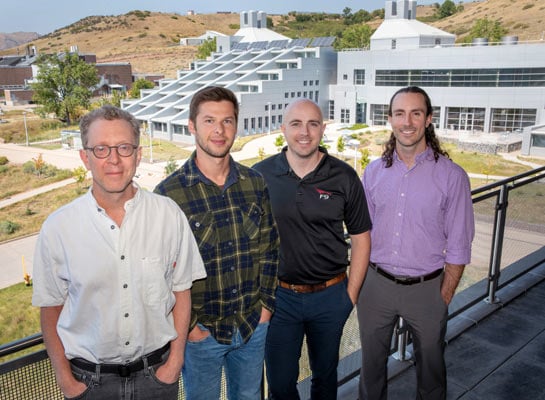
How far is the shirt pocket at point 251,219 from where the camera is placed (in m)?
2.40

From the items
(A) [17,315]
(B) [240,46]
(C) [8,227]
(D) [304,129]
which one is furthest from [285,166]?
(B) [240,46]

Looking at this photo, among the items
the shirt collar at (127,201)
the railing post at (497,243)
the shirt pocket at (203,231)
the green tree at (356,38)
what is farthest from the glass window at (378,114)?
the shirt collar at (127,201)

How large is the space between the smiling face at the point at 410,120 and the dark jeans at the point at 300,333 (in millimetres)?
946

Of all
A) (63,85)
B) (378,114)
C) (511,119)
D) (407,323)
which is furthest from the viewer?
(63,85)

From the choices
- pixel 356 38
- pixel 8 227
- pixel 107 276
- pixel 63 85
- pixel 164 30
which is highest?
pixel 164 30

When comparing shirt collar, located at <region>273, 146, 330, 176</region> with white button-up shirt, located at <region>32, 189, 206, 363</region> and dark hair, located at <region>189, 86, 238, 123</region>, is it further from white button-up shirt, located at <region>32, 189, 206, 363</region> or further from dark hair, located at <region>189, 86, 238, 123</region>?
white button-up shirt, located at <region>32, 189, 206, 363</region>

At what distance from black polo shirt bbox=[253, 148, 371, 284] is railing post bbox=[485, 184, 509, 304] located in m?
2.35

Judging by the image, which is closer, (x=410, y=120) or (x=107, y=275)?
(x=107, y=275)

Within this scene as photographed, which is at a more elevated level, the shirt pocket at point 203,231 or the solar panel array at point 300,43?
the solar panel array at point 300,43

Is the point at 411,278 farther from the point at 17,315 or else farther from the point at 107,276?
the point at 17,315

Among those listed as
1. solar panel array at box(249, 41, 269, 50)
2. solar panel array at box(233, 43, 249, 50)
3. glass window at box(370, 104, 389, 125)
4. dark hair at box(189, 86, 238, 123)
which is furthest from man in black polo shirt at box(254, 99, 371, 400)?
solar panel array at box(233, 43, 249, 50)

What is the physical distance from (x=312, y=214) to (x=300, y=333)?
27.2 inches

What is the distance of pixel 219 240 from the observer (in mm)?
2336

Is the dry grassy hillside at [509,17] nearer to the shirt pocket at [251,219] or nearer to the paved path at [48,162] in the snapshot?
the paved path at [48,162]
